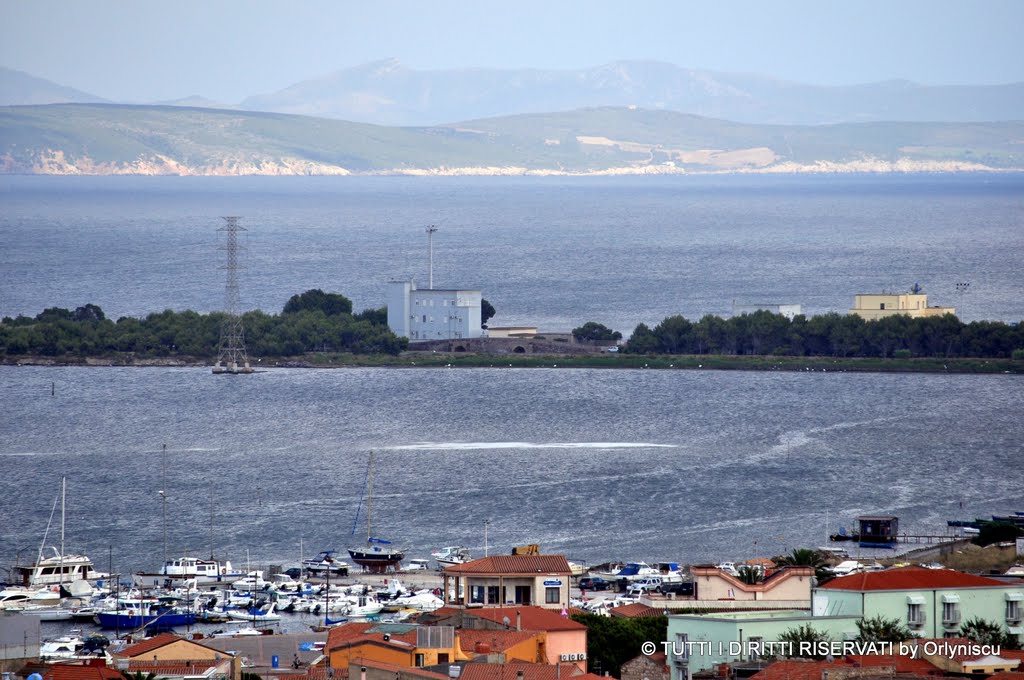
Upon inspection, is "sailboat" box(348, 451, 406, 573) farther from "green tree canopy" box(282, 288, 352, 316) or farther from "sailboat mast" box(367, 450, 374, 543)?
"green tree canopy" box(282, 288, 352, 316)

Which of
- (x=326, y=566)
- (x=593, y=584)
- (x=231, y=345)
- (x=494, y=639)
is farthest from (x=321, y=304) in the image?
(x=494, y=639)

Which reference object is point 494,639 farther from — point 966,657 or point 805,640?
point 966,657

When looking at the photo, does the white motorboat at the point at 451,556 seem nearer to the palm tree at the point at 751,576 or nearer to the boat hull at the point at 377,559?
the boat hull at the point at 377,559

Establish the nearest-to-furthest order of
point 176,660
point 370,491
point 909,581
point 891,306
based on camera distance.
A: 1. point 909,581
2. point 176,660
3. point 370,491
4. point 891,306

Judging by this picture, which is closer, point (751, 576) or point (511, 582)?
point (511, 582)

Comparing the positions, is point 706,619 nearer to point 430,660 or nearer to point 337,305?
point 430,660

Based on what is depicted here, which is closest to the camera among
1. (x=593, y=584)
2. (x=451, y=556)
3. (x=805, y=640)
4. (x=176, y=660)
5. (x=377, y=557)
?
(x=805, y=640)
